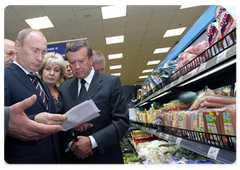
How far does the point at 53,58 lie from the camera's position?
79.2 inches

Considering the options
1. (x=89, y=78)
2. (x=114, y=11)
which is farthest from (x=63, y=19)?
(x=89, y=78)

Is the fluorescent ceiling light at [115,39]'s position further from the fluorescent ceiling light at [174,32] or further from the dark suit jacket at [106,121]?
the dark suit jacket at [106,121]

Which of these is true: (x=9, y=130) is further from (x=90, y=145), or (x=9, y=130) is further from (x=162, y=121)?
(x=162, y=121)

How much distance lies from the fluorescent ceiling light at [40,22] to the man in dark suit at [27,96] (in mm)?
4364

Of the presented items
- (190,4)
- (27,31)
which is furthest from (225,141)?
(190,4)

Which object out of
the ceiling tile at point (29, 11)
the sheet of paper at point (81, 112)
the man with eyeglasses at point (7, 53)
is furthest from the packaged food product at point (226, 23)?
the ceiling tile at point (29, 11)

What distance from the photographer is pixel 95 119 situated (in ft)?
4.58

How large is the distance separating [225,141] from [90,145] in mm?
831

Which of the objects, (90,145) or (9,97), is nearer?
(9,97)

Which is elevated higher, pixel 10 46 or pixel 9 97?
pixel 10 46

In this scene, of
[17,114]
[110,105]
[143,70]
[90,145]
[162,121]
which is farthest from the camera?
[143,70]

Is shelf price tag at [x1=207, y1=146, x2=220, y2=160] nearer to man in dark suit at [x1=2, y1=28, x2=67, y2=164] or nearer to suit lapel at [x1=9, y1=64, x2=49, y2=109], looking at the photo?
man in dark suit at [x1=2, y1=28, x2=67, y2=164]

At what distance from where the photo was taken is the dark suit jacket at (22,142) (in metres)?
1.04

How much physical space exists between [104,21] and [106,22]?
0.09m
